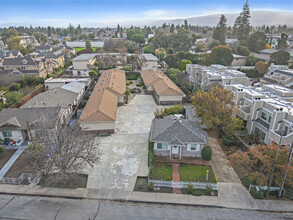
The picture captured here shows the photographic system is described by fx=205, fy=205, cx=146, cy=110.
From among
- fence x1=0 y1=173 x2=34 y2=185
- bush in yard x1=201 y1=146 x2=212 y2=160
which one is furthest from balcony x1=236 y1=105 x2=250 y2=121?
fence x1=0 y1=173 x2=34 y2=185

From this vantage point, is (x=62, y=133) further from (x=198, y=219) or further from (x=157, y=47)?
(x=157, y=47)

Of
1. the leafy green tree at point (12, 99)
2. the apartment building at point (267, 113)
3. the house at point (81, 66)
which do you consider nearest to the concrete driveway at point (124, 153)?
the apartment building at point (267, 113)

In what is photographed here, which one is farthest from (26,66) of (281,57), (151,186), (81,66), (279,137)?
(281,57)

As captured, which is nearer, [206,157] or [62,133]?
[62,133]

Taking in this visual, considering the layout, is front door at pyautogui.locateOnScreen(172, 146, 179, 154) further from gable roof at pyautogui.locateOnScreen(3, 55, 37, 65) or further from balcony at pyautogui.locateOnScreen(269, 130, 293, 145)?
gable roof at pyautogui.locateOnScreen(3, 55, 37, 65)

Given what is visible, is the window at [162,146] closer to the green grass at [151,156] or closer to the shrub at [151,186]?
the green grass at [151,156]

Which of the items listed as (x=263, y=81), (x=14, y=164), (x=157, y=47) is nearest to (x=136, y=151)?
(x=14, y=164)

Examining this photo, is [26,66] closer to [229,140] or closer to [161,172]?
[161,172]
